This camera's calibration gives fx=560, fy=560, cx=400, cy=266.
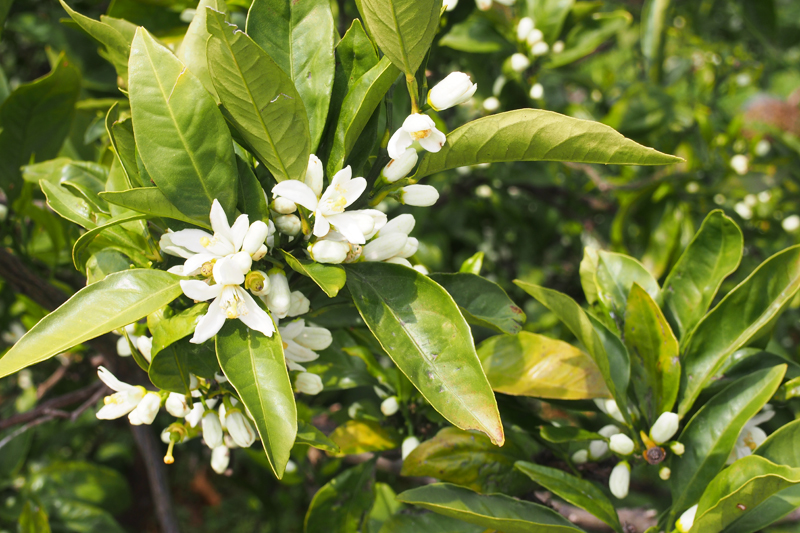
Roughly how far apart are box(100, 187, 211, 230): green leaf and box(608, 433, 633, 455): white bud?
92cm

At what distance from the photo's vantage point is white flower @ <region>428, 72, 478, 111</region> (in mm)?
866

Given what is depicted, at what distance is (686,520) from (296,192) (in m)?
0.94

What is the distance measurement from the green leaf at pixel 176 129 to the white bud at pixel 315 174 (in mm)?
116

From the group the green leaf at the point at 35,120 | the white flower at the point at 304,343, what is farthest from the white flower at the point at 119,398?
the green leaf at the point at 35,120

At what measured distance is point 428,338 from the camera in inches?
34.5

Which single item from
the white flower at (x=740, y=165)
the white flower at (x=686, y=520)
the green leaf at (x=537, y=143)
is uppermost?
the green leaf at (x=537, y=143)

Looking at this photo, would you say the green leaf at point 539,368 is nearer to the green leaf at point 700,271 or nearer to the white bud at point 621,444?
the white bud at point 621,444

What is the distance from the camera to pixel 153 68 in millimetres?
793

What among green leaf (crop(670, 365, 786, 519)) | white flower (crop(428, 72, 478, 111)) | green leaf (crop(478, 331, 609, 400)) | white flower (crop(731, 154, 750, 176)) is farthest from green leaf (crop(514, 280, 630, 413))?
white flower (crop(731, 154, 750, 176))

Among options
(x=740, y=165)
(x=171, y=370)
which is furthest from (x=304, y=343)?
(x=740, y=165)

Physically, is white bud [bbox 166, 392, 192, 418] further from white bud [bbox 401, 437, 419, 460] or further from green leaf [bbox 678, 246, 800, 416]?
green leaf [bbox 678, 246, 800, 416]

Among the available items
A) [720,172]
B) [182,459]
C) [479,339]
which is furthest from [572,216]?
[182,459]

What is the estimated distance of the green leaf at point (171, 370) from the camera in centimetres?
89

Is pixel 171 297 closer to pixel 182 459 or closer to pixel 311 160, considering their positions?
pixel 311 160
